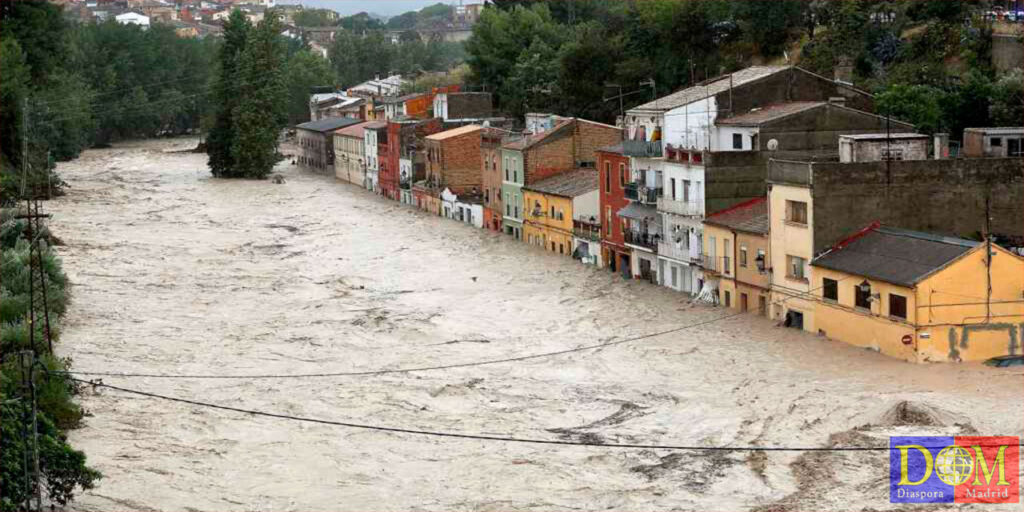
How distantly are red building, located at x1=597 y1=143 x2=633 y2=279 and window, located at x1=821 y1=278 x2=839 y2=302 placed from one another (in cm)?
1425

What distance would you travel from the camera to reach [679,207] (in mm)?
52531

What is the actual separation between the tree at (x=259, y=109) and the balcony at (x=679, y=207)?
56.7m

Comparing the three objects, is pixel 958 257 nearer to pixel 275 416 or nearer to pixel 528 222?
pixel 275 416

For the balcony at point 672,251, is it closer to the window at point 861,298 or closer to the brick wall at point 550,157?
the window at point 861,298

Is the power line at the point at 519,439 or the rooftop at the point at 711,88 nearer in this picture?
the power line at the point at 519,439

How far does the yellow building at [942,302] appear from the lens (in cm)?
3841

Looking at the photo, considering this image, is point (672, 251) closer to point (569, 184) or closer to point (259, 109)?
point (569, 184)

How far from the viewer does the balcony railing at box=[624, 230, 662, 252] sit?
54312 millimetres

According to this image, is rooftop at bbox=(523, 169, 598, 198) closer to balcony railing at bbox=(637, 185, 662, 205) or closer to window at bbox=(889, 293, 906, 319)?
balcony railing at bbox=(637, 185, 662, 205)

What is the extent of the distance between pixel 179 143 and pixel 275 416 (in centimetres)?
11675

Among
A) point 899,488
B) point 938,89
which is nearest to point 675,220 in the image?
point 938,89

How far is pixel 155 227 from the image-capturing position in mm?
77312

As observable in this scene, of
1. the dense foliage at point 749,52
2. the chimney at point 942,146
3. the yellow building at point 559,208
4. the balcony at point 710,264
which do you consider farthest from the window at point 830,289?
the yellow building at point 559,208

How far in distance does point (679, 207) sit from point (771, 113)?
472 cm
